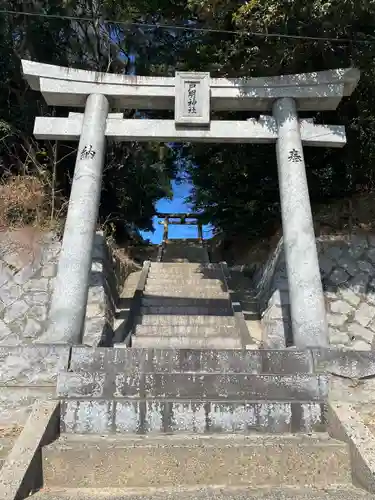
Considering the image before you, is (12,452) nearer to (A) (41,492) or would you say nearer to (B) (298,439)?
(A) (41,492)

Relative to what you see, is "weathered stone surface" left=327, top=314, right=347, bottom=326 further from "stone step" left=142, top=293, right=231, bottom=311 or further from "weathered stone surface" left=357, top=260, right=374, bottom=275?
"stone step" left=142, top=293, right=231, bottom=311

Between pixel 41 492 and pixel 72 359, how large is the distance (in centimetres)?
171

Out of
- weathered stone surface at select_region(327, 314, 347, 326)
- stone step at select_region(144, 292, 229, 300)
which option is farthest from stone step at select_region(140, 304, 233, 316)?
weathered stone surface at select_region(327, 314, 347, 326)

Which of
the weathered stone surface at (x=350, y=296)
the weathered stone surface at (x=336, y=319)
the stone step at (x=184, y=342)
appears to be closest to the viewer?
the stone step at (x=184, y=342)

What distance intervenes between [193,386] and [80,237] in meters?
2.95

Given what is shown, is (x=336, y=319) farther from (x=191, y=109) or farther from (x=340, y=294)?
(x=191, y=109)

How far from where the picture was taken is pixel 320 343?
6039 millimetres

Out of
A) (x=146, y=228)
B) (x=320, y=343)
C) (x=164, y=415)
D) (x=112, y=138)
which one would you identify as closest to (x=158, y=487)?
(x=164, y=415)

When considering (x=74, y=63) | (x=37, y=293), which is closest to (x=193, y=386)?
(x=37, y=293)

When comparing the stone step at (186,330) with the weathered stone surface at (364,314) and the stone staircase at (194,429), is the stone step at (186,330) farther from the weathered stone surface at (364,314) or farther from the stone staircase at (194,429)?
the stone staircase at (194,429)

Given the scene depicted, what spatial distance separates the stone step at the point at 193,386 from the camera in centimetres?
499

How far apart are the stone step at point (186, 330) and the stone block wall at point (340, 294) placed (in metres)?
0.83

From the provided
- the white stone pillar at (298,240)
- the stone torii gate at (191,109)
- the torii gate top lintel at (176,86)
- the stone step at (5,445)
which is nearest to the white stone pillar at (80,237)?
the stone torii gate at (191,109)

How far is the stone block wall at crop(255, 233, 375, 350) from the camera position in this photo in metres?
8.46
